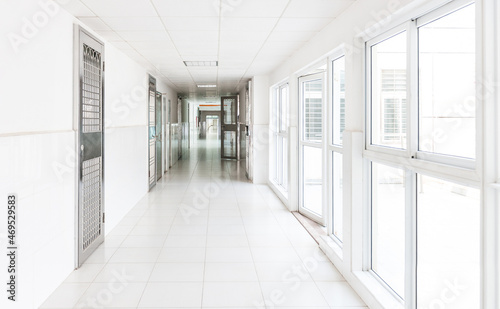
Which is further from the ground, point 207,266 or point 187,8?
point 187,8

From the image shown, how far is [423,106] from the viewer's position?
2588 mm

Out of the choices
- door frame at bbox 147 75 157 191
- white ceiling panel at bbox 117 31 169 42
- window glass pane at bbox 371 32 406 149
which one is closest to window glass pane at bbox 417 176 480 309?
window glass pane at bbox 371 32 406 149

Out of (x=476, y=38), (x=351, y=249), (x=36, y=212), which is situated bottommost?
(x=351, y=249)

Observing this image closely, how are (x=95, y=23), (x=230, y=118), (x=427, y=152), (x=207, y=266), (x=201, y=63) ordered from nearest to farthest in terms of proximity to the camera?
1. (x=427, y=152)
2. (x=207, y=266)
3. (x=95, y=23)
4. (x=201, y=63)
5. (x=230, y=118)

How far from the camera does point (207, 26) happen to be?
440cm

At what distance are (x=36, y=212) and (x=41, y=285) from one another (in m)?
0.66

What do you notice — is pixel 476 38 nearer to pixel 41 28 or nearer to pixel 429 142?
pixel 429 142

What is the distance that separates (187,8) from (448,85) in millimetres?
2591

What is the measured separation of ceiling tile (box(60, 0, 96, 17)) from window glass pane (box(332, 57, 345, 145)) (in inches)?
Result: 116

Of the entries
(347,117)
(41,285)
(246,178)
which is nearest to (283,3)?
(347,117)

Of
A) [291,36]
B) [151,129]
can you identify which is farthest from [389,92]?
[151,129]

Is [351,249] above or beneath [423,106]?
beneath

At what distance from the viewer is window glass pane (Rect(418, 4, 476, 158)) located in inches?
83.8

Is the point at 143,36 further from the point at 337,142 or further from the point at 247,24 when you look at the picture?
the point at 337,142
